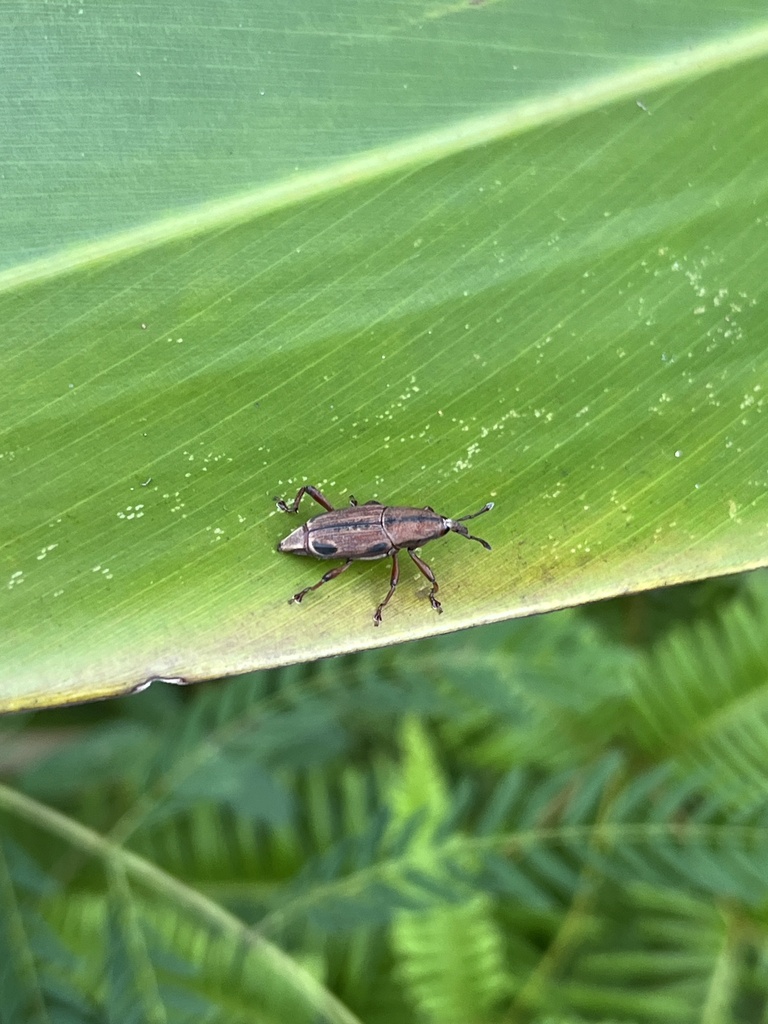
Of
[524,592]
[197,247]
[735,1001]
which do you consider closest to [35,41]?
[197,247]

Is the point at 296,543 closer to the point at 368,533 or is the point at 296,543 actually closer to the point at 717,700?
the point at 368,533

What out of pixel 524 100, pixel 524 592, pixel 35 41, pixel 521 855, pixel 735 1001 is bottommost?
pixel 735 1001

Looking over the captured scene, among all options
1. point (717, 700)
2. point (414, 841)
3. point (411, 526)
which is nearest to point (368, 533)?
point (411, 526)

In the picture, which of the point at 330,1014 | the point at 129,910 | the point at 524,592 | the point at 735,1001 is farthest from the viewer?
the point at 735,1001

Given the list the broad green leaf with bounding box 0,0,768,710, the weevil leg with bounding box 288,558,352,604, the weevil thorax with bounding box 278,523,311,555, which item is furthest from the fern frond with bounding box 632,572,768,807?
the weevil thorax with bounding box 278,523,311,555

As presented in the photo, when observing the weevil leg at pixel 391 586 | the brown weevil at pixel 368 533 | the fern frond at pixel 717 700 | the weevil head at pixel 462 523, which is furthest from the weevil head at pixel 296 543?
the fern frond at pixel 717 700

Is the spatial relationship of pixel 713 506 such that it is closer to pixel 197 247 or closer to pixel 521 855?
pixel 197 247

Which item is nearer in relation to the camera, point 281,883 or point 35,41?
point 35,41

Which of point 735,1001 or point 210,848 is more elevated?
point 210,848
